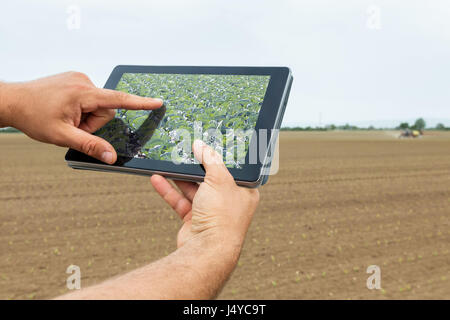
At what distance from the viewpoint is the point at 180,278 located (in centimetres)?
115

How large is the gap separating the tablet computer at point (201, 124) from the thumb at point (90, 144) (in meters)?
0.03

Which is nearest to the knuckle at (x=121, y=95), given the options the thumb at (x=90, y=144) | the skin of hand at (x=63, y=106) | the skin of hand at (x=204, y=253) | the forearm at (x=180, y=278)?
the skin of hand at (x=63, y=106)

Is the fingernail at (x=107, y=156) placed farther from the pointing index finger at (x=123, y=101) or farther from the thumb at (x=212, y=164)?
the thumb at (x=212, y=164)

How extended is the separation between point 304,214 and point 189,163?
666 centimetres

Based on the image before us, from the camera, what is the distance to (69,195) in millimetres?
9742

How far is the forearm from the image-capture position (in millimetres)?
1066

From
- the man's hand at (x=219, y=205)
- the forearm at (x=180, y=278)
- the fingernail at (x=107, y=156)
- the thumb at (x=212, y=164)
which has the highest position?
the fingernail at (x=107, y=156)

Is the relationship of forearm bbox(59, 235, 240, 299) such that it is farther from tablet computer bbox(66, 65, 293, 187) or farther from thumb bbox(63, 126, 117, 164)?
thumb bbox(63, 126, 117, 164)

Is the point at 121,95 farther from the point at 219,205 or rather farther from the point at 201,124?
the point at 219,205

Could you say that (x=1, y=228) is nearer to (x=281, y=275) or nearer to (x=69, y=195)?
(x=69, y=195)

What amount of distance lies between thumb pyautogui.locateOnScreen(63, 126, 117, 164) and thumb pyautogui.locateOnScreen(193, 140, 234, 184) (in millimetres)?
423

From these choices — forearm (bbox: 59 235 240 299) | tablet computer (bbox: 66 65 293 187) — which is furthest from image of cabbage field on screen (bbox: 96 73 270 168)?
forearm (bbox: 59 235 240 299)

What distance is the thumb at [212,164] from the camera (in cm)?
146

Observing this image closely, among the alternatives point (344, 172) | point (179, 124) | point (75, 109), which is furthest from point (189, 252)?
point (344, 172)
